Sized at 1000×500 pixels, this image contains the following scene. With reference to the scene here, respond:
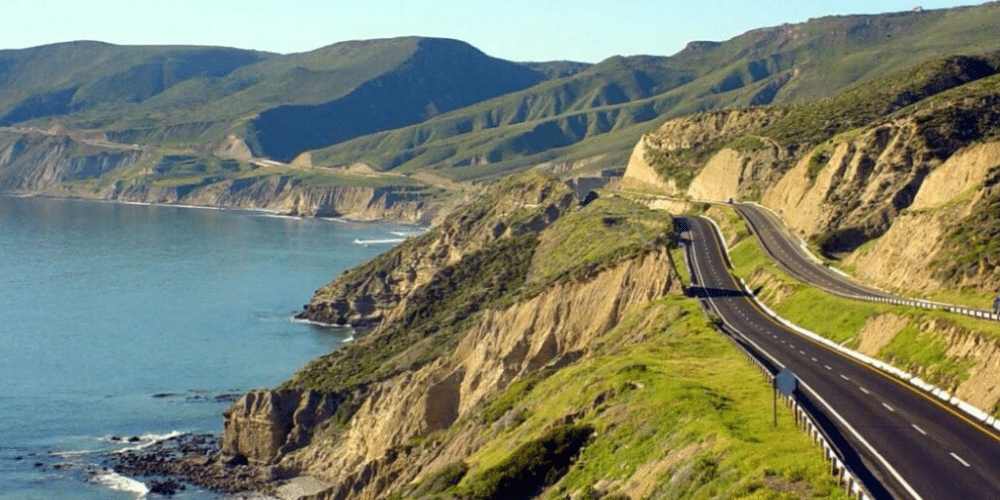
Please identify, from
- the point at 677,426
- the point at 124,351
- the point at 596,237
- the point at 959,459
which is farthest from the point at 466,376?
the point at 124,351

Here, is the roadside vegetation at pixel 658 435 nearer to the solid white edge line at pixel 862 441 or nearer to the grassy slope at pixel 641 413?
the grassy slope at pixel 641 413

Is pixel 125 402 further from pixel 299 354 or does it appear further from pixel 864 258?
pixel 864 258

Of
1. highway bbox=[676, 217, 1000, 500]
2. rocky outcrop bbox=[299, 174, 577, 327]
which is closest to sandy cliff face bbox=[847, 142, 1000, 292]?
highway bbox=[676, 217, 1000, 500]

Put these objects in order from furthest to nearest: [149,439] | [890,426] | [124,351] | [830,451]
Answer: [124,351], [149,439], [890,426], [830,451]

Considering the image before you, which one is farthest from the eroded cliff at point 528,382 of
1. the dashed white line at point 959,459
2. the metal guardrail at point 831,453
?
the dashed white line at point 959,459

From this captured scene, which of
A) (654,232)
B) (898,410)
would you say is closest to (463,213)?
(654,232)

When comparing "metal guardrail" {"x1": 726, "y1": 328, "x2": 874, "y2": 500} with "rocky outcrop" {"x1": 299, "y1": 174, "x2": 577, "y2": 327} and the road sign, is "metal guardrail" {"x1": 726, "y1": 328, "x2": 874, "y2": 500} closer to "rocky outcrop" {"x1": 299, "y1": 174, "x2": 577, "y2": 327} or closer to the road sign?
the road sign

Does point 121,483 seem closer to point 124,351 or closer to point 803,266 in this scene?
point 803,266
